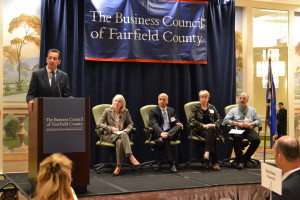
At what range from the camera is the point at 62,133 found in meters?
4.05

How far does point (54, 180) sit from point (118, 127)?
3.59 metres

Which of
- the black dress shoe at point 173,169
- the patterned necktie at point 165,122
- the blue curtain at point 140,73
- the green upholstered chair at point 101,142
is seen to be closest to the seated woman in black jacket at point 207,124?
the patterned necktie at point 165,122

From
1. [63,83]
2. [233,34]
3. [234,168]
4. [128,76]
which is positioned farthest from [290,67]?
[63,83]

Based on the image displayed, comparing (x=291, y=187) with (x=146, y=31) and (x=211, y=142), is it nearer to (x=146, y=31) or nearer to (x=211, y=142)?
(x=211, y=142)

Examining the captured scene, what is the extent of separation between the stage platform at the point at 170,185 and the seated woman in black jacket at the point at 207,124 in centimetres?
29

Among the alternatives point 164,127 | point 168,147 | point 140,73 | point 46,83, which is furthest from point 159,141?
point 46,83

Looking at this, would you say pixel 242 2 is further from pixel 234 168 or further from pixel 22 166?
pixel 22 166

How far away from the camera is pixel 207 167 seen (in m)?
6.21

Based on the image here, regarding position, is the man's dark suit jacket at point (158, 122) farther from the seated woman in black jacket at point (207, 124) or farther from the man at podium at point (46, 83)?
the man at podium at point (46, 83)

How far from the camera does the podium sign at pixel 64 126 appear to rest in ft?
13.1

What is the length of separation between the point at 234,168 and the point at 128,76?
6.81 feet

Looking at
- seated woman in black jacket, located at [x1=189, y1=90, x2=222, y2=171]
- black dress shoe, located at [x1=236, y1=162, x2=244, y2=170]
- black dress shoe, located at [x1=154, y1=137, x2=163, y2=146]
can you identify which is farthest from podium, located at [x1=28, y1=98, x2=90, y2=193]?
black dress shoe, located at [x1=236, y1=162, x2=244, y2=170]

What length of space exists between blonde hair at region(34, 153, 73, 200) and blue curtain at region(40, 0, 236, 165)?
3.91 meters

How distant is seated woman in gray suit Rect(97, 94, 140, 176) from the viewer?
563cm
